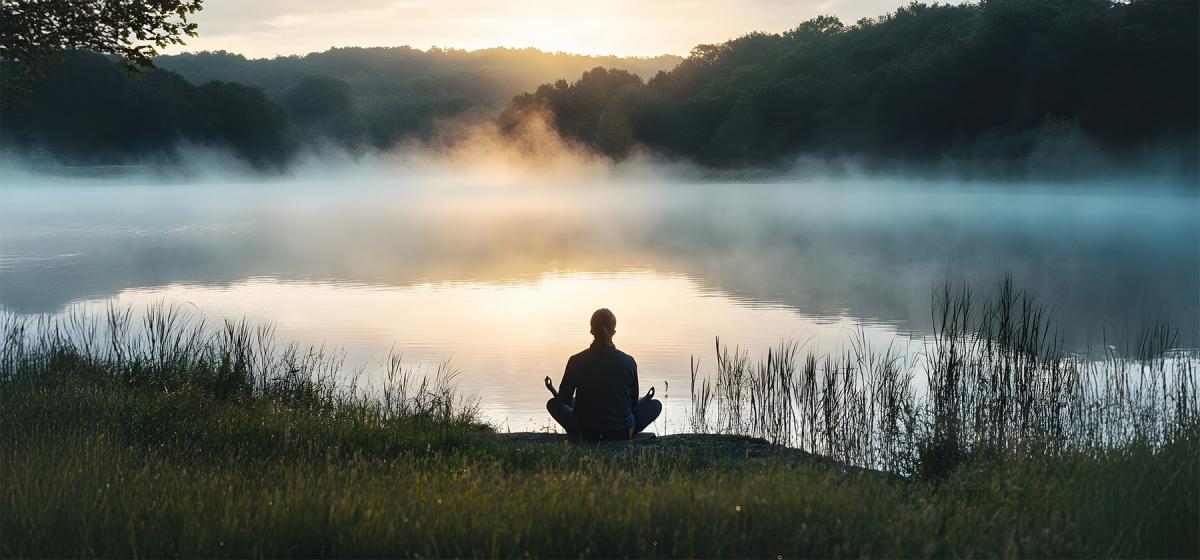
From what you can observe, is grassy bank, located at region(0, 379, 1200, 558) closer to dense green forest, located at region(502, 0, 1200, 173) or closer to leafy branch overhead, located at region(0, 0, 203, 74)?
leafy branch overhead, located at region(0, 0, 203, 74)

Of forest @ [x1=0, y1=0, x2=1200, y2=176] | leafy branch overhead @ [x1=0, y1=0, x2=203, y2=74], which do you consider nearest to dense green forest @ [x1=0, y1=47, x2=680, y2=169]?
forest @ [x1=0, y1=0, x2=1200, y2=176]

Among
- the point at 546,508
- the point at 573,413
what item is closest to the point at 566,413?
the point at 573,413

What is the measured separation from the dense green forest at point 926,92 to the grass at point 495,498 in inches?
2422

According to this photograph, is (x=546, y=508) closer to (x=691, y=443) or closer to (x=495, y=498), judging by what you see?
(x=495, y=498)

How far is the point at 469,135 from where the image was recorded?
14588cm

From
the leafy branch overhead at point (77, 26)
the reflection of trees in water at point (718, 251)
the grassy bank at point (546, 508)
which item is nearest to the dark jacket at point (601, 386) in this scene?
the grassy bank at point (546, 508)

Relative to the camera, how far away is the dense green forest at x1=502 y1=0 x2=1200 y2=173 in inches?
2464

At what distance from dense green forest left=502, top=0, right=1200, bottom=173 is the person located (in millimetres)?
60788

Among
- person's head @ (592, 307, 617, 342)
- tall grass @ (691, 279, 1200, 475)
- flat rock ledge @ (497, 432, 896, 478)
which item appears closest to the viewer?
flat rock ledge @ (497, 432, 896, 478)

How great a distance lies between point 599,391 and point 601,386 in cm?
7

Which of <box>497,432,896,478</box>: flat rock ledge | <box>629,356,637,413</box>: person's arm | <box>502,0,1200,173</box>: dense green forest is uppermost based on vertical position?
<box>502,0,1200,173</box>: dense green forest

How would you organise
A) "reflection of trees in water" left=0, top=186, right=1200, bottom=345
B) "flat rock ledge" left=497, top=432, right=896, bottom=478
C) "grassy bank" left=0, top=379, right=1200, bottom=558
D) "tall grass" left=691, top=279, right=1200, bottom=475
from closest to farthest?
"grassy bank" left=0, top=379, right=1200, bottom=558, "flat rock ledge" left=497, top=432, right=896, bottom=478, "tall grass" left=691, top=279, right=1200, bottom=475, "reflection of trees in water" left=0, top=186, right=1200, bottom=345

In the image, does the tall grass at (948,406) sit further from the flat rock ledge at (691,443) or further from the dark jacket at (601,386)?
the dark jacket at (601,386)

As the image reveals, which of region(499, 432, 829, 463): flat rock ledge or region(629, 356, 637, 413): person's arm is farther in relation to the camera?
region(629, 356, 637, 413): person's arm
